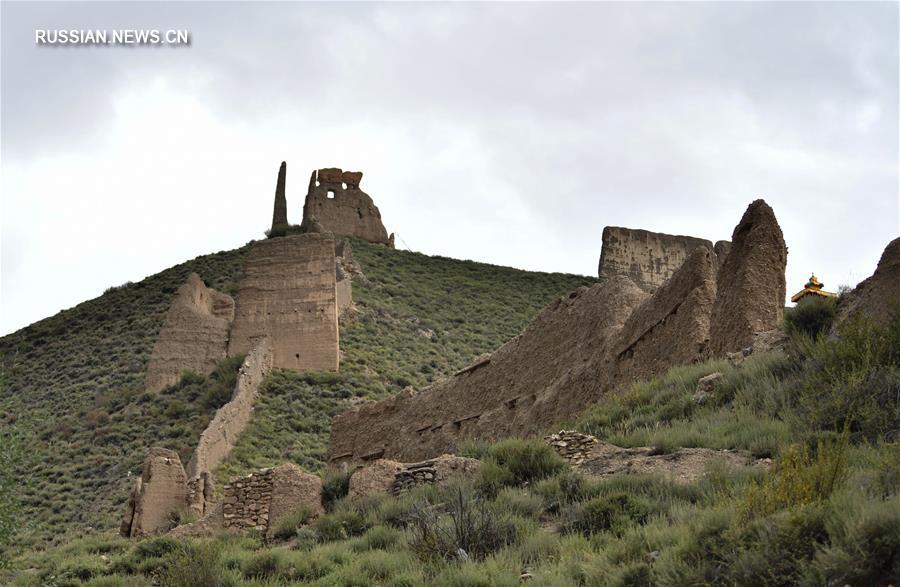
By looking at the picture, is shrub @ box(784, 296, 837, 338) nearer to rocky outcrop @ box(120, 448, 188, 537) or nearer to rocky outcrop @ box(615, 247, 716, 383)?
rocky outcrop @ box(615, 247, 716, 383)

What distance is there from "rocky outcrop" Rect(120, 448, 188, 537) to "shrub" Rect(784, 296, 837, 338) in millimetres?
11047

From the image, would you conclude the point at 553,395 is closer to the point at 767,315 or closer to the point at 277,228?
the point at 767,315

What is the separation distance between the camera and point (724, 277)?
1883cm

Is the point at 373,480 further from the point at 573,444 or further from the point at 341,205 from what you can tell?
the point at 341,205

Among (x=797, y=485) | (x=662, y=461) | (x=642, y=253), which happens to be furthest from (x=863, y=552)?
(x=642, y=253)

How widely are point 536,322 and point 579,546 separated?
10.4m

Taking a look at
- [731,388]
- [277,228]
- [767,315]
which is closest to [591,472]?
[731,388]

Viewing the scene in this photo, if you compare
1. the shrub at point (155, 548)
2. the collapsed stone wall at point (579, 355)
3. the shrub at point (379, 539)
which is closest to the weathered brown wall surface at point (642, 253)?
the collapsed stone wall at point (579, 355)

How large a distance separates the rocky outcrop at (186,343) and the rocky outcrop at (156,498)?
48.3 feet

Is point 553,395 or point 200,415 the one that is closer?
point 553,395

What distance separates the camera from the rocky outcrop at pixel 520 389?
2134 cm

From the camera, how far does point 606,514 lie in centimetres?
1394

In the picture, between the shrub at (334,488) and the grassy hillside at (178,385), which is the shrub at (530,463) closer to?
the shrub at (334,488)

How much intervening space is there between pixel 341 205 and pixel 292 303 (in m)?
21.6
